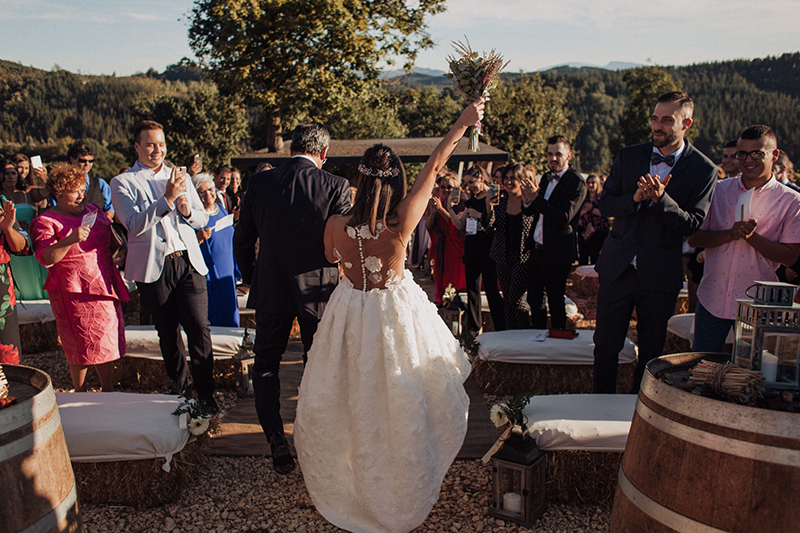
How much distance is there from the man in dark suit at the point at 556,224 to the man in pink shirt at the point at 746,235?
1577 mm

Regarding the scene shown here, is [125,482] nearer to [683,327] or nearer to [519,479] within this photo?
[519,479]

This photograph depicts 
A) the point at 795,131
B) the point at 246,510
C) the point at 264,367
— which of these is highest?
the point at 795,131

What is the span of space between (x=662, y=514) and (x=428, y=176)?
5.48 ft

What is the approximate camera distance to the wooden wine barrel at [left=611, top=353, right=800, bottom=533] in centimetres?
149

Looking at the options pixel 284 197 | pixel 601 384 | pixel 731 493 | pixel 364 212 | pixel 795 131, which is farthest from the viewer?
pixel 795 131

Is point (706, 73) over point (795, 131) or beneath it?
over

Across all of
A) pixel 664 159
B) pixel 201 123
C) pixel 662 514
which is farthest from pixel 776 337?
pixel 201 123

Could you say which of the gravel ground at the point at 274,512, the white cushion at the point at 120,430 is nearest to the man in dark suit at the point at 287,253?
the gravel ground at the point at 274,512

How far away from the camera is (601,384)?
3863 mm

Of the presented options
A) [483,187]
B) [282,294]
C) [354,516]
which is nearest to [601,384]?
[354,516]

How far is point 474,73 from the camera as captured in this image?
3.04m

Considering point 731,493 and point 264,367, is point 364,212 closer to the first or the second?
point 264,367

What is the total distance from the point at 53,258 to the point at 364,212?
240 centimetres

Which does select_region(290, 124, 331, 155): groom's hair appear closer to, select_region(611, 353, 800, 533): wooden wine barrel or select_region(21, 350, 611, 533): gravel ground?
select_region(21, 350, 611, 533): gravel ground
